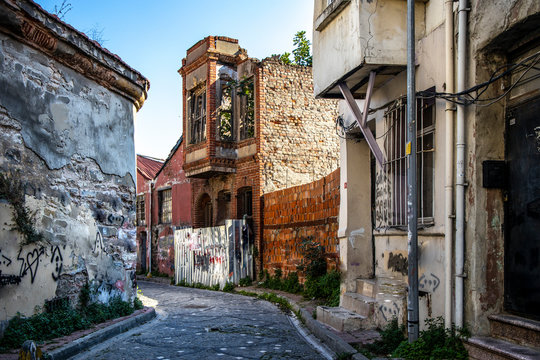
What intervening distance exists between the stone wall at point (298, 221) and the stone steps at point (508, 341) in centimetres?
670

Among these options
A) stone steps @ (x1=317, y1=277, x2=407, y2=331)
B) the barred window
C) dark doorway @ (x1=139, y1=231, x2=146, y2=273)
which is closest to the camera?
stone steps @ (x1=317, y1=277, x2=407, y2=331)

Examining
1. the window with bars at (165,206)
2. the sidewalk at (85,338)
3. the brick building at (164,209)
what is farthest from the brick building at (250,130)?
the sidewalk at (85,338)

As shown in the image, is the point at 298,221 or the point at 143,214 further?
the point at 143,214

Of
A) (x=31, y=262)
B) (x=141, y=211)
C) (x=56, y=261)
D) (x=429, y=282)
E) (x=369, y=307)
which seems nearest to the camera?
(x=429, y=282)

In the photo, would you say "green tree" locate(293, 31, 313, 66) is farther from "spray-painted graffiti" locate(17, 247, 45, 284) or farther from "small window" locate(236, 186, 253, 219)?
"spray-painted graffiti" locate(17, 247, 45, 284)

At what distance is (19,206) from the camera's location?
7227 millimetres

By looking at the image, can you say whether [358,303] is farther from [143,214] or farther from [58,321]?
[143,214]

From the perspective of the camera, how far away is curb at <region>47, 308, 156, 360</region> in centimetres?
650

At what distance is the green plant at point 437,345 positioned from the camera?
5.57m

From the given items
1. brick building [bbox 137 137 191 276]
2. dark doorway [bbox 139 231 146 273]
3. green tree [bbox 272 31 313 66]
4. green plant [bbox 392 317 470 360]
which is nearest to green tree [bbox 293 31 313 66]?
green tree [bbox 272 31 313 66]

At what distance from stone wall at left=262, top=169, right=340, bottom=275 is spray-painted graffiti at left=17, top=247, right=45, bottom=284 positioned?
682cm

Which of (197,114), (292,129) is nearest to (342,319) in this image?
(292,129)

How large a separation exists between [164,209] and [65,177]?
16209 mm

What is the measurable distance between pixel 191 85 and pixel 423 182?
1462 cm
